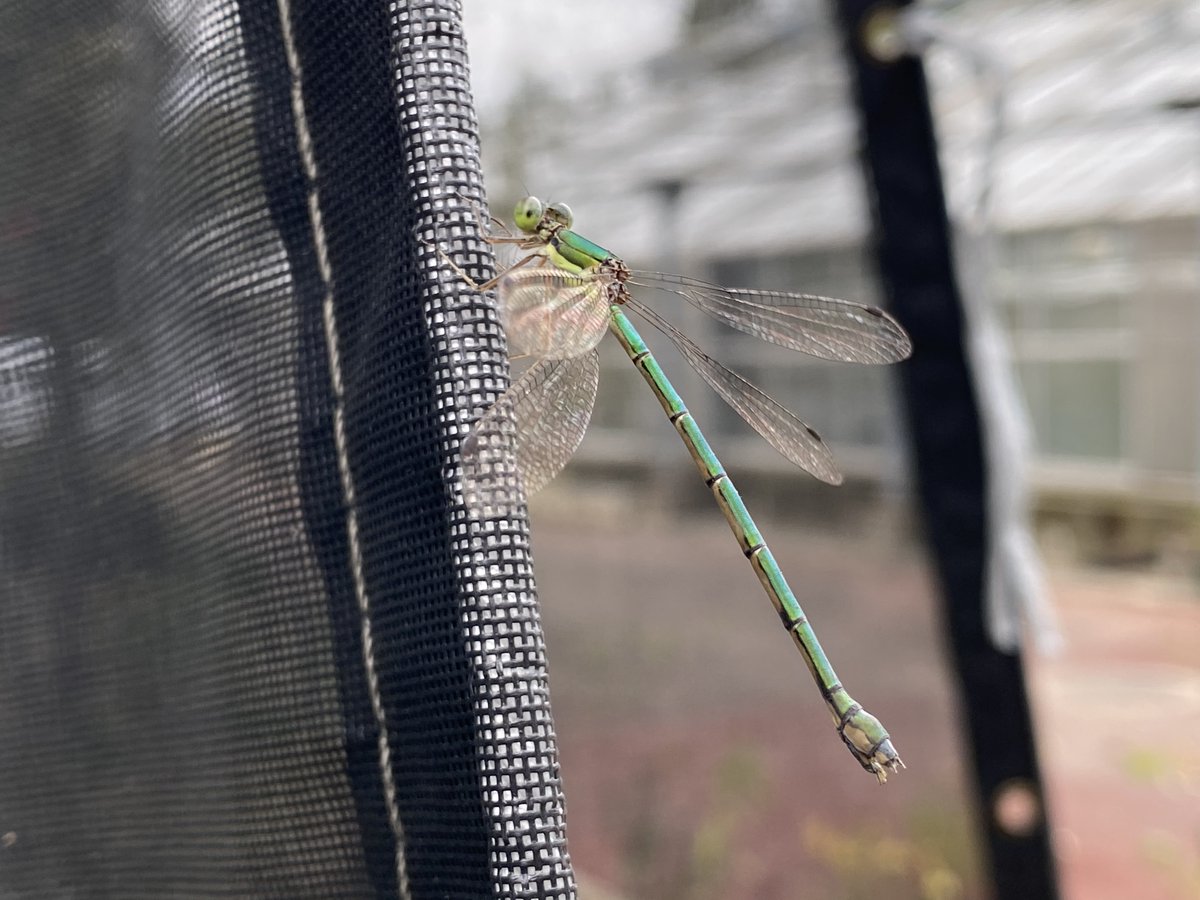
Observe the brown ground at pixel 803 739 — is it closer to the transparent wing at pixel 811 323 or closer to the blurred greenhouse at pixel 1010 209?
the blurred greenhouse at pixel 1010 209

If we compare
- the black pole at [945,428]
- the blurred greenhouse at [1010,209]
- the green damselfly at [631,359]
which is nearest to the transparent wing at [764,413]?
the green damselfly at [631,359]

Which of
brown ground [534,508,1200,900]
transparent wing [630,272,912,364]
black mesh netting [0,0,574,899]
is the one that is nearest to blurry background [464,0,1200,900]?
brown ground [534,508,1200,900]

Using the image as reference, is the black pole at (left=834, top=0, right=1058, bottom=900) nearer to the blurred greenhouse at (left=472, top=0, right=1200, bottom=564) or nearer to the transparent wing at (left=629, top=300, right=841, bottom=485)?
the transparent wing at (left=629, top=300, right=841, bottom=485)

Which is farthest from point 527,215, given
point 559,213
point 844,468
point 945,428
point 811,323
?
point 844,468

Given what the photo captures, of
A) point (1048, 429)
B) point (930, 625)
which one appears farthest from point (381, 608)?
point (1048, 429)

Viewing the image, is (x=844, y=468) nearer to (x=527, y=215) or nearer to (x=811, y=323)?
(x=811, y=323)

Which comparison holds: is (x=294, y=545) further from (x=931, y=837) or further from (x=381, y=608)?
(x=931, y=837)
